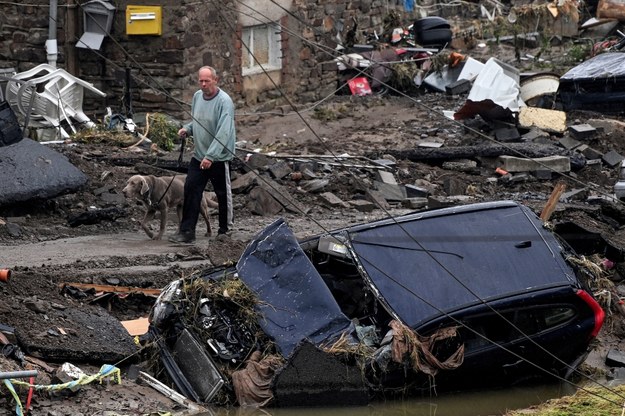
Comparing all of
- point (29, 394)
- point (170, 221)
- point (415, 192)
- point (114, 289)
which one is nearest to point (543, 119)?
point (415, 192)

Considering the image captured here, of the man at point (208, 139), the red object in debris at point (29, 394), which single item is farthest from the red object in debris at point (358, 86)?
the red object in debris at point (29, 394)

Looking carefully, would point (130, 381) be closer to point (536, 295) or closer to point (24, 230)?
point (536, 295)

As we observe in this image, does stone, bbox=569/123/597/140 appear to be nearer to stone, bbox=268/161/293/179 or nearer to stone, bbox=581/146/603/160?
stone, bbox=581/146/603/160

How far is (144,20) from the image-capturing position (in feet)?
67.9

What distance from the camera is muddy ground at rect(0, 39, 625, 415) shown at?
36.1 ft

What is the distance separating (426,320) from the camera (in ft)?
34.9

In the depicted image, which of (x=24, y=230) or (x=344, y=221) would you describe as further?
(x=344, y=221)

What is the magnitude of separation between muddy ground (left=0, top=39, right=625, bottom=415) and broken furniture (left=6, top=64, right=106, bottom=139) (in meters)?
0.94

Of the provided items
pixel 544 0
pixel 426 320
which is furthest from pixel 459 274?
pixel 544 0

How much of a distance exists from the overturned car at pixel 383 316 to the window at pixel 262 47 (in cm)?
1178

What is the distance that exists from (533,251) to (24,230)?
262 inches

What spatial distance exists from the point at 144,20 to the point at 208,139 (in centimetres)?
A: 678

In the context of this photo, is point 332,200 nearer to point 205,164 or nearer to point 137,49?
point 205,164

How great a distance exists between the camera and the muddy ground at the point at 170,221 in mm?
10992
